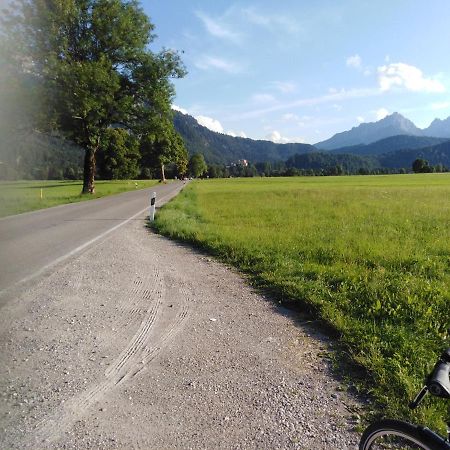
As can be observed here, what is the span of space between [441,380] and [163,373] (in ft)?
7.99

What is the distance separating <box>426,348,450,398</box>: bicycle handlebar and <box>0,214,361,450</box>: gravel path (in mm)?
1139

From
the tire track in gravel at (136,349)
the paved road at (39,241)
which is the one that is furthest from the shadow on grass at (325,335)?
the paved road at (39,241)

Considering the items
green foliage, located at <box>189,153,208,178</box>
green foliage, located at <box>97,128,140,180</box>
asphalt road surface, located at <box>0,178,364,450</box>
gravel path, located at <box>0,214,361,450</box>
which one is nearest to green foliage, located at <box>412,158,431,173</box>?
green foliage, located at <box>189,153,208,178</box>

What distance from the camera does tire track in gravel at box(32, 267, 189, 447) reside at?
109 inches

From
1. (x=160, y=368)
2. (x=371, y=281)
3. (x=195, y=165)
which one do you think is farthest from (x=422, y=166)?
(x=160, y=368)

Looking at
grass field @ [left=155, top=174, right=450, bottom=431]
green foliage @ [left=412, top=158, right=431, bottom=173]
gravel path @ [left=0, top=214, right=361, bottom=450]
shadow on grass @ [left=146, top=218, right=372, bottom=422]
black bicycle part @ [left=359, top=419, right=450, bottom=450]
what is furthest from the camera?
green foliage @ [left=412, top=158, right=431, bottom=173]

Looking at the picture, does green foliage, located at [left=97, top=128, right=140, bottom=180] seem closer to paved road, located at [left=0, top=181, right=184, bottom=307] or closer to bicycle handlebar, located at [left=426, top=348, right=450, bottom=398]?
paved road, located at [left=0, top=181, right=184, bottom=307]

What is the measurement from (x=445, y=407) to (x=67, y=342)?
3711mm

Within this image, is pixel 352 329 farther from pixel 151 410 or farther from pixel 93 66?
pixel 93 66

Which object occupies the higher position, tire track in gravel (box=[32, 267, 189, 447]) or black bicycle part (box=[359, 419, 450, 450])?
black bicycle part (box=[359, 419, 450, 450])

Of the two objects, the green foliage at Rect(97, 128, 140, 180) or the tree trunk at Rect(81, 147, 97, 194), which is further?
the green foliage at Rect(97, 128, 140, 180)

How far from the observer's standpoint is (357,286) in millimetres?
5922

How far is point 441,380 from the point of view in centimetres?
182

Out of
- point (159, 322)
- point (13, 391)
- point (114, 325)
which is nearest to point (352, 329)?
point (159, 322)
